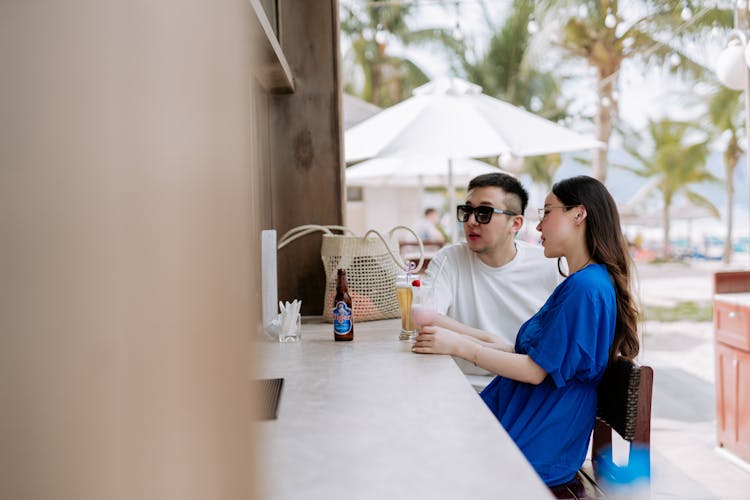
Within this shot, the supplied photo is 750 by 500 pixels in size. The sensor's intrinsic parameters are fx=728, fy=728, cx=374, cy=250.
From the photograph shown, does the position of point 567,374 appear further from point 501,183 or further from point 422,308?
point 501,183

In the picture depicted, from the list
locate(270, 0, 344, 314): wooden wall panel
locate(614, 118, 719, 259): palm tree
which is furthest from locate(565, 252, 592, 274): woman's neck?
locate(614, 118, 719, 259): palm tree

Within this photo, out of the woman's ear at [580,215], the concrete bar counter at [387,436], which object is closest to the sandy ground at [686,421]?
the woman's ear at [580,215]

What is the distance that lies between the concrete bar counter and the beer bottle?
310mm

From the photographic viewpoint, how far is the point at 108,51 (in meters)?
0.25

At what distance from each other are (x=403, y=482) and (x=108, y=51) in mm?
976

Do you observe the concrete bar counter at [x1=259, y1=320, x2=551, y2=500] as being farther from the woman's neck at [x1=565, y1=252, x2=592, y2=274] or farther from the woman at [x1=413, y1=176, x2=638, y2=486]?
the woman's neck at [x1=565, y1=252, x2=592, y2=274]

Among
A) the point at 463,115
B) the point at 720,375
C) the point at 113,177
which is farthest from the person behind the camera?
the point at 463,115

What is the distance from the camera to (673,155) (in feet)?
92.8

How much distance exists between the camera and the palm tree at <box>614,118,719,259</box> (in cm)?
2798

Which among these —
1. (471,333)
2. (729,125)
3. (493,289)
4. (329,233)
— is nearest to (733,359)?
(493,289)

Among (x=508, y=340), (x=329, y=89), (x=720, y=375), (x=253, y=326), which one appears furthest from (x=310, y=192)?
(x=253, y=326)

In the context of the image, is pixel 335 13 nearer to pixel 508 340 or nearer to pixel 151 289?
pixel 508 340

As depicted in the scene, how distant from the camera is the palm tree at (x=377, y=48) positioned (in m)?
20.1

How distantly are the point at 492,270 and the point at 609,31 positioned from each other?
12.7 m
